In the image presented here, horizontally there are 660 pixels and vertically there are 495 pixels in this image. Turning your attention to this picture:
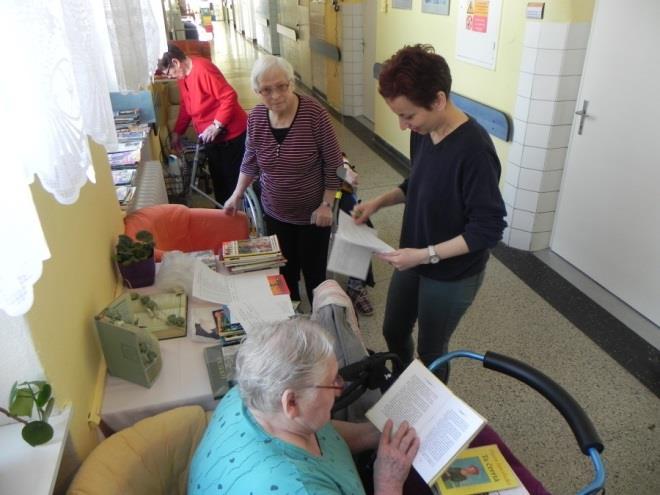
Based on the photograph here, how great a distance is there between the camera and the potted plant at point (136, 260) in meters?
1.87

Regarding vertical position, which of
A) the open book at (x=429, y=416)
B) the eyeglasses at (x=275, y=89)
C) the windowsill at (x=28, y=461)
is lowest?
the open book at (x=429, y=416)

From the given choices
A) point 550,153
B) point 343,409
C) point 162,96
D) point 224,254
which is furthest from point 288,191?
point 162,96

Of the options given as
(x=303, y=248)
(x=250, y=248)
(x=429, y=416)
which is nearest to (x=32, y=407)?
(x=429, y=416)

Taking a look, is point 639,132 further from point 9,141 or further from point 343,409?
point 9,141

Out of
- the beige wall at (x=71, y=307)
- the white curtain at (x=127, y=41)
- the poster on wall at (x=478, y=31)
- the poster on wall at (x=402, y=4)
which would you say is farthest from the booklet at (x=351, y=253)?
the poster on wall at (x=402, y=4)

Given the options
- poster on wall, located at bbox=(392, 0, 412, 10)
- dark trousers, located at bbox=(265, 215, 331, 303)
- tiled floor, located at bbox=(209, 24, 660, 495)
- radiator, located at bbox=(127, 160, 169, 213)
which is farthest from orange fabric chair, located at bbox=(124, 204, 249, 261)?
poster on wall, located at bbox=(392, 0, 412, 10)

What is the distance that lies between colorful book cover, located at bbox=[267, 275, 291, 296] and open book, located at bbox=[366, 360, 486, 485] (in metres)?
0.65

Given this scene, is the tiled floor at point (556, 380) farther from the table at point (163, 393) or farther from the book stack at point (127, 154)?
the book stack at point (127, 154)

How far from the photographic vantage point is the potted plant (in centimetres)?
187

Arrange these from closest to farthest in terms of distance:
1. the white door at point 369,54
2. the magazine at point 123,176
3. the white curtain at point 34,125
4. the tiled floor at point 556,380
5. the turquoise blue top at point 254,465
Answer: the white curtain at point 34,125, the turquoise blue top at point 254,465, the tiled floor at point 556,380, the magazine at point 123,176, the white door at point 369,54

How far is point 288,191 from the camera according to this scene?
229cm

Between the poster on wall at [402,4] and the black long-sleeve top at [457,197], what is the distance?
3.27 metres

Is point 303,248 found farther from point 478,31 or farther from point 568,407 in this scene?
point 478,31

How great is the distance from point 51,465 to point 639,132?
2806 millimetres
